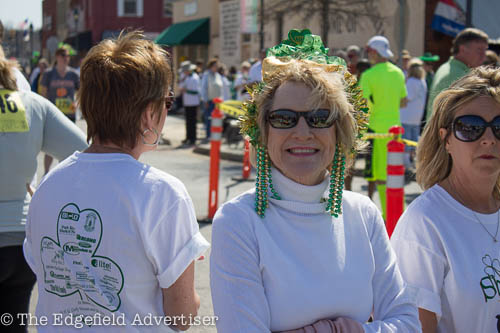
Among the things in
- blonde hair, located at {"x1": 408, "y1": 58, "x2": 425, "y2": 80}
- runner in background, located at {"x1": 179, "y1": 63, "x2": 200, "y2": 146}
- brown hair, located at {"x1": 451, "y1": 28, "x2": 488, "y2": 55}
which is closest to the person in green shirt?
brown hair, located at {"x1": 451, "y1": 28, "x2": 488, "y2": 55}

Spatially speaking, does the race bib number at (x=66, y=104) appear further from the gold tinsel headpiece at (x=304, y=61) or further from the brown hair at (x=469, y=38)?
the gold tinsel headpiece at (x=304, y=61)

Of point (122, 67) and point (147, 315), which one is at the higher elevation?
point (122, 67)

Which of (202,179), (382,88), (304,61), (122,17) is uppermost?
(122,17)

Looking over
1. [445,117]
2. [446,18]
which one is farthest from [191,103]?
[445,117]

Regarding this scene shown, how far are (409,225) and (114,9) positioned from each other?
50.3 metres

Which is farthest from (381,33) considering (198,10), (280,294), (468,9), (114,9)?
(114,9)

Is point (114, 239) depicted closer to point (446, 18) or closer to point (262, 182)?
point (262, 182)

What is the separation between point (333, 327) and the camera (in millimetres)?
2125

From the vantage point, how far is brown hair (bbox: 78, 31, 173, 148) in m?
2.28

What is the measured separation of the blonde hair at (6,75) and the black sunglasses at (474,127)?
81.3 inches

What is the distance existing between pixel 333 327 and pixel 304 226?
0.34 meters

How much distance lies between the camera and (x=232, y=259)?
7.11 feet

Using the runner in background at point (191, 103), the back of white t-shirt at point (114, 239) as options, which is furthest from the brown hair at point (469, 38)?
the runner in background at point (191, 103)

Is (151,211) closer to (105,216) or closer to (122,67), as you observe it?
(105,216)
